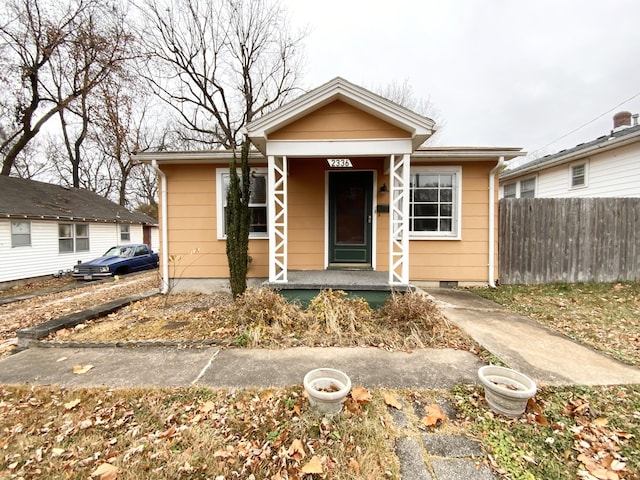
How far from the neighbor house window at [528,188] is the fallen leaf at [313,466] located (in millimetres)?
12577

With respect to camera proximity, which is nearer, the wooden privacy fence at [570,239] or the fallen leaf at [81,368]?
the fallen leaf at [81,368]

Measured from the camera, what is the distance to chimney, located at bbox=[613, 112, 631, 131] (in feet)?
35.1

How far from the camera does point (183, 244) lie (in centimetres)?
629

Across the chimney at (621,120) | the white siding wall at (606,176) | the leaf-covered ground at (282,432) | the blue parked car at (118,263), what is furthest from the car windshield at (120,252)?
the chimney at (621,120)

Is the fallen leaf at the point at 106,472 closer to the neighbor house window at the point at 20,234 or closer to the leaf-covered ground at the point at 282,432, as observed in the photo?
the leaf-covered ground at the point at 282,432

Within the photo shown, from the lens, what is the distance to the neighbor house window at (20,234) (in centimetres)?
990

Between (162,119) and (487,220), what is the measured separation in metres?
20.0

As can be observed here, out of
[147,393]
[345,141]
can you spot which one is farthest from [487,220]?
[147,393]

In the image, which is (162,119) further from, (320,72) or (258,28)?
(320,72)

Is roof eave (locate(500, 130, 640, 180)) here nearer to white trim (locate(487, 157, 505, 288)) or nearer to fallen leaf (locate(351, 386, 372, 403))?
white trim (locate(487, 157, 505, 288))

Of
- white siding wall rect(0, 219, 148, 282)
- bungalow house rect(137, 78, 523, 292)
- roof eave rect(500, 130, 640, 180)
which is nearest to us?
bungalow house rect(137, 78, 523, 292)

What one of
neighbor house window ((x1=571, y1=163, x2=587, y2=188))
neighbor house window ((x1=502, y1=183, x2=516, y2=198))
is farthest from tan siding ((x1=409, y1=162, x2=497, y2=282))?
neighbor house window ((x1=502, y1=183, x2=516, y2=198))

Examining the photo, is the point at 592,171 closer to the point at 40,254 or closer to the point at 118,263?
the point at 118,263

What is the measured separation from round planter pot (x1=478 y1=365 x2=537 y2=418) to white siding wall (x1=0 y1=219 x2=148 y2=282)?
47.4ft
